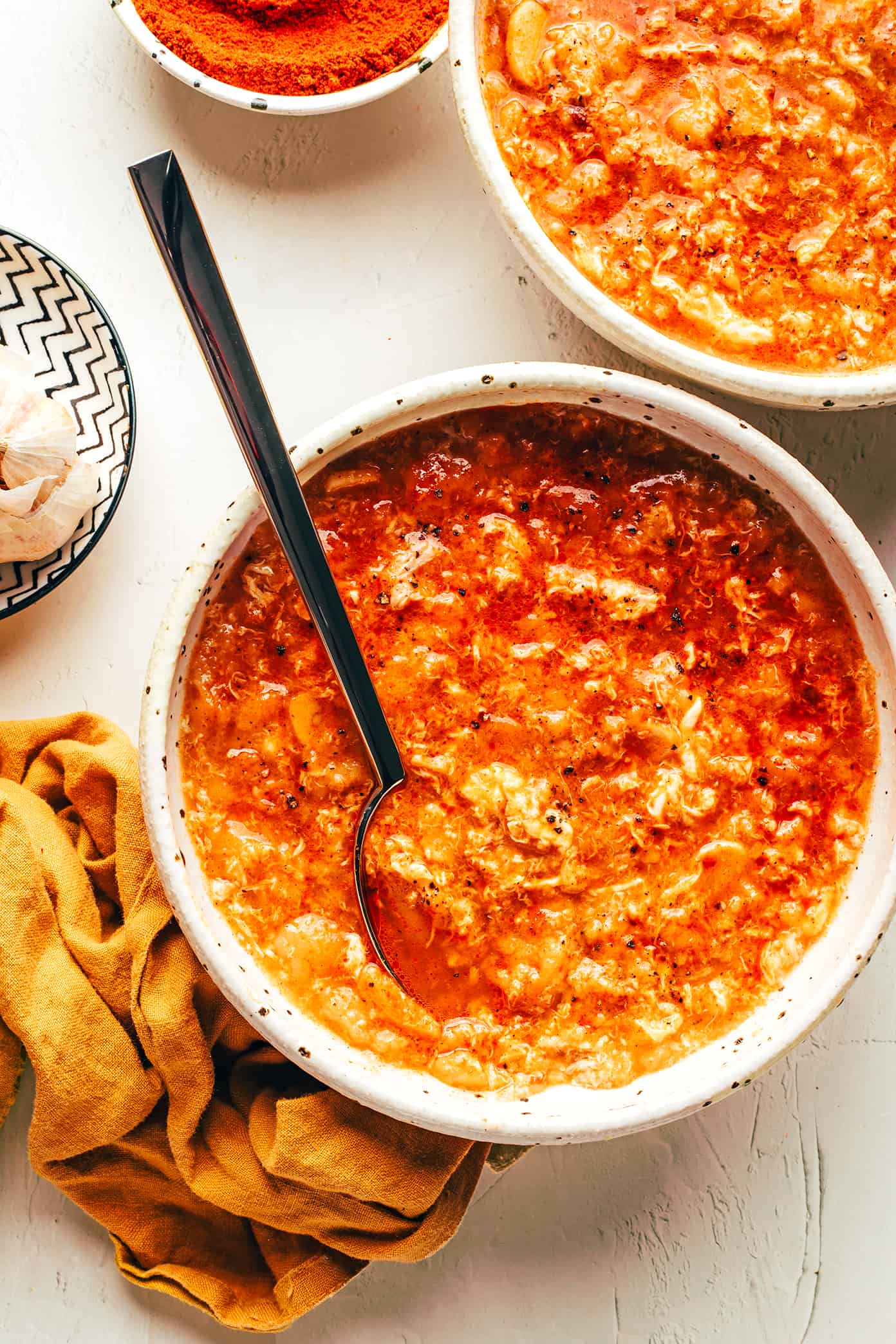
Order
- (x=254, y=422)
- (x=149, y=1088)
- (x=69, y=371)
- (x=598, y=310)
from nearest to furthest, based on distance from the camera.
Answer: (x=254, y=422)
(x=598, y=310)
(x=149, y=1088)
(x=69, y=371)

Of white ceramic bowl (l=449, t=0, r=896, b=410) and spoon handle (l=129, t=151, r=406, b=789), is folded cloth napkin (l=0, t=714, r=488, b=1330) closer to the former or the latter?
spoon handle (l=129, t=151, r=406, b=789)

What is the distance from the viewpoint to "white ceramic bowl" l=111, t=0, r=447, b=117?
4.21 ft

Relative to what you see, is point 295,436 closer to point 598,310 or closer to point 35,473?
point 35,473

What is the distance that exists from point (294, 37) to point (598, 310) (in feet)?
1.96

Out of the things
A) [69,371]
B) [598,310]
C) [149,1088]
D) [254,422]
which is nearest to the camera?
A: [254,422]

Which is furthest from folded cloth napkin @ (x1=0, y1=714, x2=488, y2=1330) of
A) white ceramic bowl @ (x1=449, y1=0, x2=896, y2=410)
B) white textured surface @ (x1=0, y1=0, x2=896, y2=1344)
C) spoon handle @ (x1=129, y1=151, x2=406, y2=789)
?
white ceramic bowl @ (x1=449, y1=0, x2=896, y2=410)

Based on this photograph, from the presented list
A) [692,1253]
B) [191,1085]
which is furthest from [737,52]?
[692,1253]

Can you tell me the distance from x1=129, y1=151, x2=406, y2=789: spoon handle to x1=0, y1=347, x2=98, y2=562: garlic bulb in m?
0.38

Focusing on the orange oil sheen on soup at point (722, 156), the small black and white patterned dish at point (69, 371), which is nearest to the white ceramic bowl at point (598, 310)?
the orange oil sheen on soup at point (722, 156)

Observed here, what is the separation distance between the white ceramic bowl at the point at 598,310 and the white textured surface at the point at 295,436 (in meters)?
0.25

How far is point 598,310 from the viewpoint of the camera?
1122 mm

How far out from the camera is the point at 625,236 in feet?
3.83

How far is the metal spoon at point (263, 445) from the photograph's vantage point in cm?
88

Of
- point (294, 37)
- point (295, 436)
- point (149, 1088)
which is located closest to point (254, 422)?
point (295, 436)
